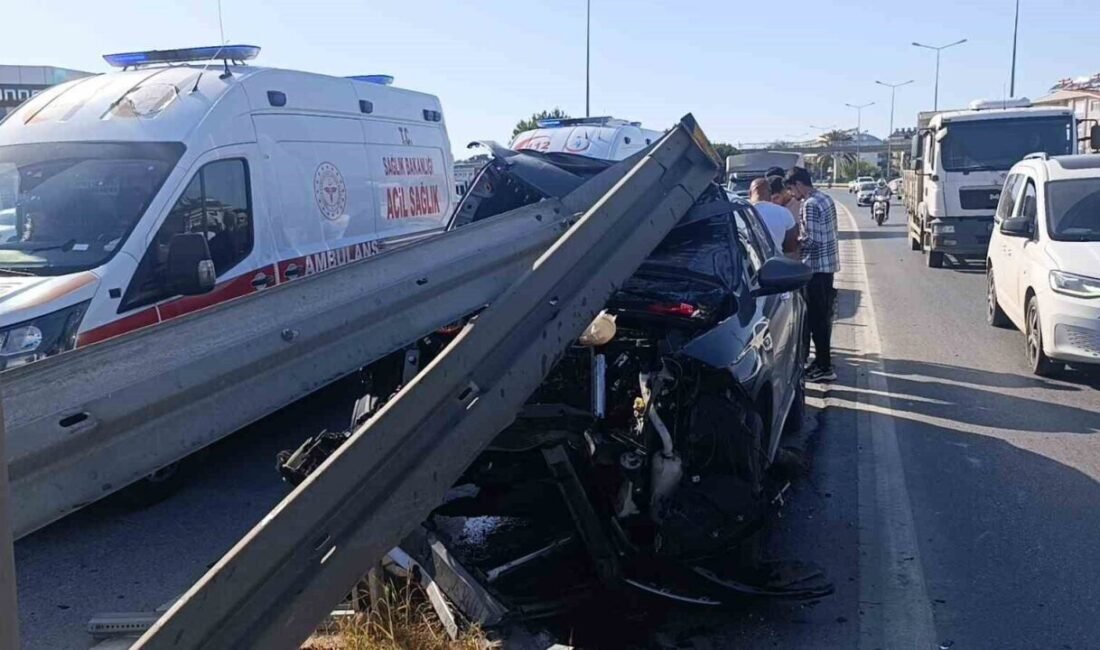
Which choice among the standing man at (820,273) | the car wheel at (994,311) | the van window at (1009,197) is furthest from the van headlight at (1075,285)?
the car wheel at (994,311)

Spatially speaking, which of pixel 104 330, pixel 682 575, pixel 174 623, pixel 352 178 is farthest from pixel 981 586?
pixel 352 178

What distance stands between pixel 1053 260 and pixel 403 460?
A: 25.1 feet

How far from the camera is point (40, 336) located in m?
5.37

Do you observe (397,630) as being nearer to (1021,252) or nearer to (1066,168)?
(1021,252)

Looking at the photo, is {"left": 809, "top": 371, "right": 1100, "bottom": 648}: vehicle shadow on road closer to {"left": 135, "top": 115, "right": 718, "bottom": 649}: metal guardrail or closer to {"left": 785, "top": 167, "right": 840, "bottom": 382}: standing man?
{"left": 785, "top": 167, "right": 840, "bottom": 382}: standing man

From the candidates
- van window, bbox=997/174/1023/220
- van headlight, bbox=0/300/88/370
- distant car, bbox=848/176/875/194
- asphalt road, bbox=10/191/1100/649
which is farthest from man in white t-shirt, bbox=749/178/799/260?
distant car, bbox=848/176/875/194

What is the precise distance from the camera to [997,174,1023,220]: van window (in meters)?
10.6

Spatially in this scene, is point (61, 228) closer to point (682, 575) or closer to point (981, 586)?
point (682, 575)

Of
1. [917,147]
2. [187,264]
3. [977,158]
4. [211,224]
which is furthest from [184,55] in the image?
[917,147]

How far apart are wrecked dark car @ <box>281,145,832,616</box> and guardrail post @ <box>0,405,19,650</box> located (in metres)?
2.42

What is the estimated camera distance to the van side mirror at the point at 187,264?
6000 mm

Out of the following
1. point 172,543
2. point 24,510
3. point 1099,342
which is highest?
point 24,510

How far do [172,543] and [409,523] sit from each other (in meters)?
3.53

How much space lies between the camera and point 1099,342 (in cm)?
788
